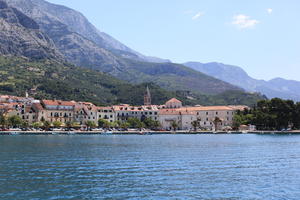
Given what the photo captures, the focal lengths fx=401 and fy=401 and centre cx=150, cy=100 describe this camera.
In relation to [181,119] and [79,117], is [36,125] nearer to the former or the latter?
[79,117]

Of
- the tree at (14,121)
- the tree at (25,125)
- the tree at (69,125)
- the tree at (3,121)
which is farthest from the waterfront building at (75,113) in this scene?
the tree at (14,121)

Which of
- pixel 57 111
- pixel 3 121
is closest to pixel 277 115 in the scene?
pixel 57 111

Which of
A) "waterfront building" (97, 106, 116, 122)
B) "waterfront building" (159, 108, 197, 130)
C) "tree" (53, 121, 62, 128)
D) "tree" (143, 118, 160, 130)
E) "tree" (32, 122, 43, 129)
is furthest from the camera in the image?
"waterfront building" (159, 108, 197, 130)

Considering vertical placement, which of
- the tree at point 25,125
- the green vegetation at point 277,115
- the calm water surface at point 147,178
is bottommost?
the calm water surface at point 147,178

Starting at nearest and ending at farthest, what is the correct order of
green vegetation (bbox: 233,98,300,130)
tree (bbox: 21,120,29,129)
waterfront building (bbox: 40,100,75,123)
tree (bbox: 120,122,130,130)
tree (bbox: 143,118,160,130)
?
tree (bbox: 21,120,29,129) < green vegetation (bbox: 233,98,300,130) < waterfront building (bbox: 40,100,75,123) < tree (bbox: 120,122,130,130) < tree (bbox: 143,118,160,130)

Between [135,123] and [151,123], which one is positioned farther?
[151,123]

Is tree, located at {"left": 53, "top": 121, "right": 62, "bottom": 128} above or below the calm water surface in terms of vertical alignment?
above

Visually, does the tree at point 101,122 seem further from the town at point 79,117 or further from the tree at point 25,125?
the tree at point 25,125

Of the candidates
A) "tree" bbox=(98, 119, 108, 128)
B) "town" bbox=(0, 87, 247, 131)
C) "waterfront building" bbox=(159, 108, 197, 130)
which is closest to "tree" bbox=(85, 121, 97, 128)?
"town" bbox=(0, 87, 247, 131)

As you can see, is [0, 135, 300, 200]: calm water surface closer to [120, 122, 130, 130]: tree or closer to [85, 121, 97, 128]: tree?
[85, 121, 97, 128]: tree

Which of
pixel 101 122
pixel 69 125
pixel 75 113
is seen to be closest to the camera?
pixel 69 125

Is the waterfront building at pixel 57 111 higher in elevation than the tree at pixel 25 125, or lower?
higher

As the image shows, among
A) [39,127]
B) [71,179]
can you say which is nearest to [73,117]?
[39,127]

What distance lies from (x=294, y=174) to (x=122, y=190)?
20.6m
